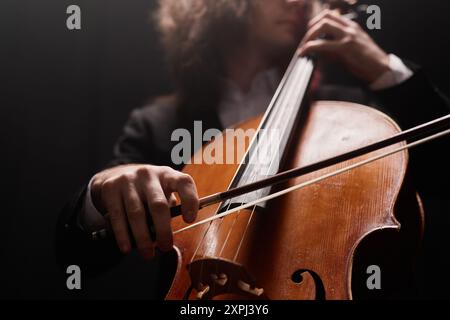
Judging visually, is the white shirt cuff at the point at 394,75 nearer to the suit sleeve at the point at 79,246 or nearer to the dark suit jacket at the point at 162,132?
the dark suit jacket at the point at 162,132

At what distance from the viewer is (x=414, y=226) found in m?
0.64

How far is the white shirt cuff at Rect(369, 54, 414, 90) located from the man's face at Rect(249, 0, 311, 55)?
245 mm

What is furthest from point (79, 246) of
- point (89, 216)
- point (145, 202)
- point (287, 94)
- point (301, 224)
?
point (287, 94)

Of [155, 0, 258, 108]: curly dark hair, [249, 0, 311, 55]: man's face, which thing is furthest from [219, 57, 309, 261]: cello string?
[155, 0, 258, 108]: curly dark hair

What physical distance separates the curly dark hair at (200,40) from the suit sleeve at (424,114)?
0.43 metres

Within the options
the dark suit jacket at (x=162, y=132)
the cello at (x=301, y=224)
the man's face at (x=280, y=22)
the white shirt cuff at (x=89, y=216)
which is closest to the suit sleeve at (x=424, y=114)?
the dark suit jacket at (x=162, y=132)

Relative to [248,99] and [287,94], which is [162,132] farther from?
[287,94]

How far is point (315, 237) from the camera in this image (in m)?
0.52

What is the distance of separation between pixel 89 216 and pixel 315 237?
32 cm

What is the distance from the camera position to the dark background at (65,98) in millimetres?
1085

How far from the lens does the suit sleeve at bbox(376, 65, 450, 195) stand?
805mm

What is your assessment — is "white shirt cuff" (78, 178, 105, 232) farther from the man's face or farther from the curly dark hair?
the man's face
